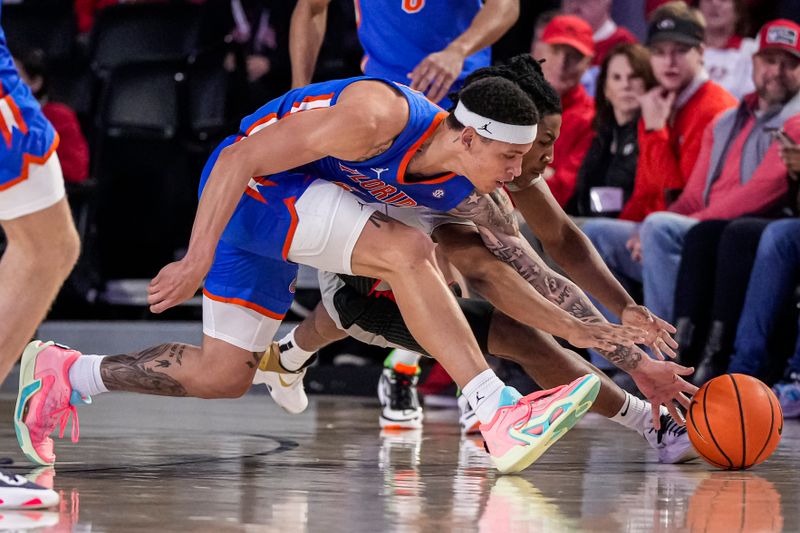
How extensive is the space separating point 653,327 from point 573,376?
405 millimetres

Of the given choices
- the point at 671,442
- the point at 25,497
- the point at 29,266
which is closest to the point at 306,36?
the point at 671,442

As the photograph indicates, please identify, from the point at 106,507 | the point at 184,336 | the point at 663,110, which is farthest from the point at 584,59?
the point at 106,507

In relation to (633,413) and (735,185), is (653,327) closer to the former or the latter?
(633,413)

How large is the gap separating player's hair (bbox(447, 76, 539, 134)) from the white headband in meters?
0.01

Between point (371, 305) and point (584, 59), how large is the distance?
131 inches

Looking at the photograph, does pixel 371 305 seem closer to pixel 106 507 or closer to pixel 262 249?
pixel 262 249

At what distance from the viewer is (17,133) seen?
306 cm

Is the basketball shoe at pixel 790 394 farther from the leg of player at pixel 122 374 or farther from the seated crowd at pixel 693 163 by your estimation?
the leg of player at pixel 122 374

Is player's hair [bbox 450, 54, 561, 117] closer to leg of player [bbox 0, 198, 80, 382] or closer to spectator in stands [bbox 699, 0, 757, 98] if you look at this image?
leg of player [bbox 0, 198, 80, 382]

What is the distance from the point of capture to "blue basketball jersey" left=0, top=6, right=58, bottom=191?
3.05 metres

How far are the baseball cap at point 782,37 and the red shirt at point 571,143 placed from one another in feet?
4.05

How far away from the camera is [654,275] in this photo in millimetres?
6609

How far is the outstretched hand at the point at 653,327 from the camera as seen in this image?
3.86m

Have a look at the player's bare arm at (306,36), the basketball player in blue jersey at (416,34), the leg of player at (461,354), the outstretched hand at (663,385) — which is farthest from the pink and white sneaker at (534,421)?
the player's bare arm at (306,36)
